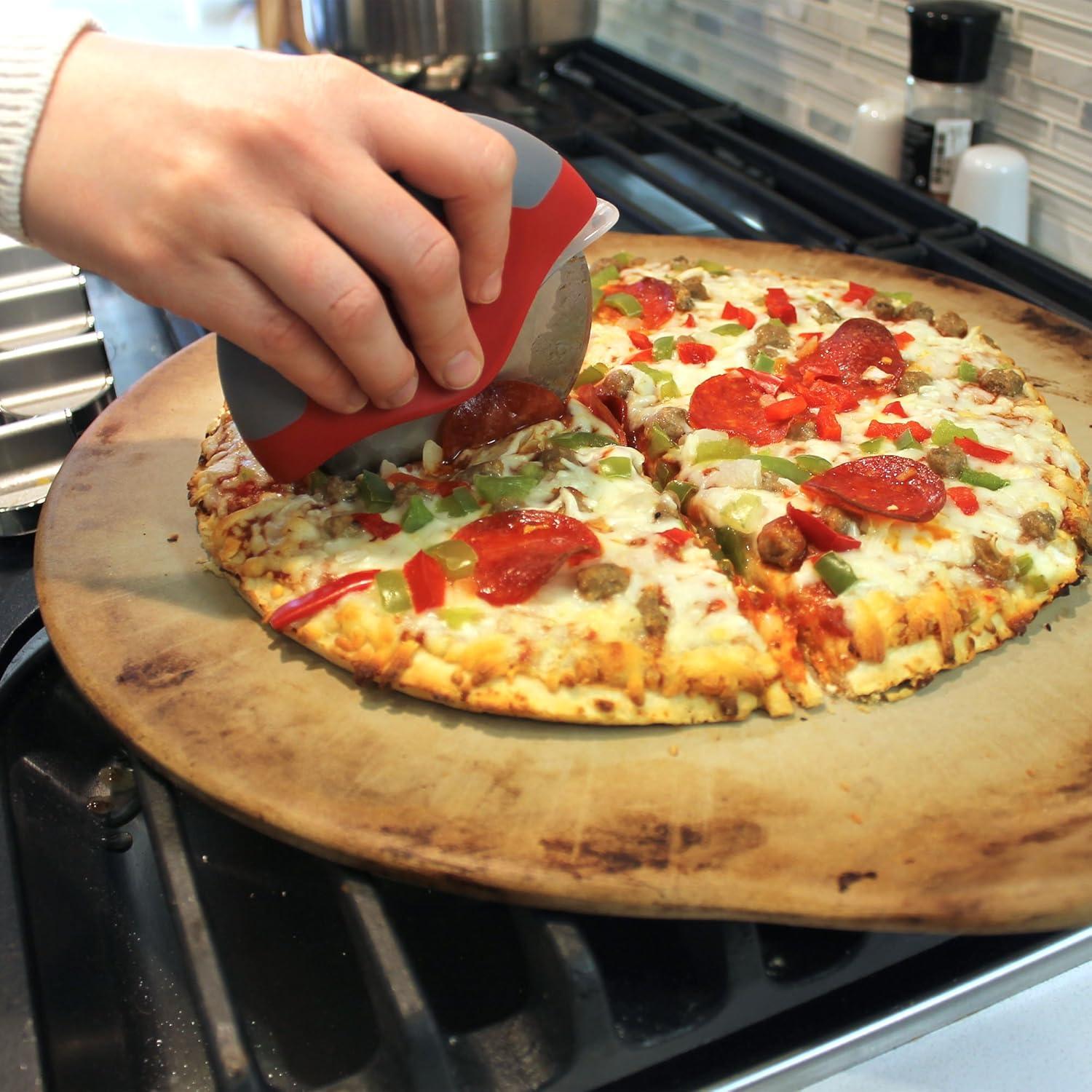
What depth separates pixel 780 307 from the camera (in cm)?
234

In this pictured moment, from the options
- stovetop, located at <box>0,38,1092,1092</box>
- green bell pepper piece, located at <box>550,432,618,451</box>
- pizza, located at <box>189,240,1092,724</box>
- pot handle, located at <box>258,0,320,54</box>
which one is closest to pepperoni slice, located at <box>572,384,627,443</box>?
pizza, located at <box>189,240,1092,724</box>

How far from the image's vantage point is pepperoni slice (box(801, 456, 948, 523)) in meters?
1.71

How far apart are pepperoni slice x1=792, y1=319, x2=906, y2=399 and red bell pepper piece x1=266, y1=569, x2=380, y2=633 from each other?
957 millimetres

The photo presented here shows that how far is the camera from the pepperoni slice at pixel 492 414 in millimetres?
1922

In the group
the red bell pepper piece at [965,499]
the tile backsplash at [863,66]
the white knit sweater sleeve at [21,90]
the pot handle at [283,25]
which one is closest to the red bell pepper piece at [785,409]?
the red bell pepper piece at [965,499]

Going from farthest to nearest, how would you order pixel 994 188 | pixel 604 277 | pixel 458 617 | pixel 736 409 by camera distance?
pixel 994 188
pixel 604 277
pixel 736 409
pixel 458 617

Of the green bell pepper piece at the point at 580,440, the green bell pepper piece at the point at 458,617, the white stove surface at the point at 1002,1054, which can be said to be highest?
the green bell pepper piece at the point at 580,440

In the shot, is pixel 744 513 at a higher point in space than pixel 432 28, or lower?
lower

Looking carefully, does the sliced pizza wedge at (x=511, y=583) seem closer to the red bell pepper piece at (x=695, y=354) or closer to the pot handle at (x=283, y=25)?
the red bell pepper piece at (x=695, y=354)

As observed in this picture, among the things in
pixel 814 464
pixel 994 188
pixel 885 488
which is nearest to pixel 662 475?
pixel 814 464

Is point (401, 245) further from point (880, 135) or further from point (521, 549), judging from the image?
point (880, 135)

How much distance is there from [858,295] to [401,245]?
1.45 meters

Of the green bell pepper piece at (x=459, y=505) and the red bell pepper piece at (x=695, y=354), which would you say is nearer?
the green bell pepper piece at (x=459, y=505)

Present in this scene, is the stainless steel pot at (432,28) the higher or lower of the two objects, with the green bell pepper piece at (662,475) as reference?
higher
